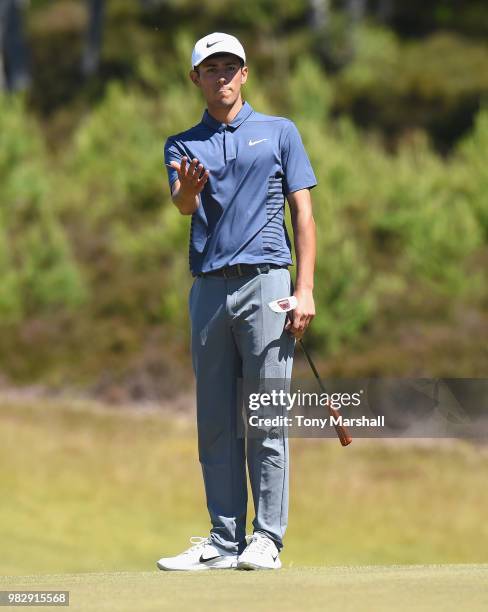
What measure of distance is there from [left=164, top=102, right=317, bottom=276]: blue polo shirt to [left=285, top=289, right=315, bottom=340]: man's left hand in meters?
0.16

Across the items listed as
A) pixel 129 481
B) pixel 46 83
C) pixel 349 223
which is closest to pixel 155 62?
pixel 46 83

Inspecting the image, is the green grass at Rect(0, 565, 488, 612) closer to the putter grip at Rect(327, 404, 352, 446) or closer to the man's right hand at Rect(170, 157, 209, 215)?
the putter grip at Rect(327, 404, 352, 446)

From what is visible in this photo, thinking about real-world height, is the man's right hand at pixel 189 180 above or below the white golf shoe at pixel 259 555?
above

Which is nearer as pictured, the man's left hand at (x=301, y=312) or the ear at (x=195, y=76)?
the man's left hand at (x=301, y=312)

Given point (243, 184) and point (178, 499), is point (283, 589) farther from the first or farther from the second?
point (178, 499)

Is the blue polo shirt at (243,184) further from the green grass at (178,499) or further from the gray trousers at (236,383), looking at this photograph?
the green grass at (178,499)

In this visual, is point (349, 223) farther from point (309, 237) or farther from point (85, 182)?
point (309, 237)

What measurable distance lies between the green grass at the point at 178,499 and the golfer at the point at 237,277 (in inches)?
208

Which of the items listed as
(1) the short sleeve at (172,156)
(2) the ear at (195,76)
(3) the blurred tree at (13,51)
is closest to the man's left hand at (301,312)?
(1) the short sleeve at (172,156)

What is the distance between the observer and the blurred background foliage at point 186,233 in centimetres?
1739

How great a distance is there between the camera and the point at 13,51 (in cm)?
3575

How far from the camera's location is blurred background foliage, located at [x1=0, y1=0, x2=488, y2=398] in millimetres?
17391

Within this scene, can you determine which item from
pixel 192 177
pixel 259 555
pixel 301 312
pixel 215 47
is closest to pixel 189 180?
pixel 192 177

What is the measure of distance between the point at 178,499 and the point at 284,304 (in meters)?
8.35
